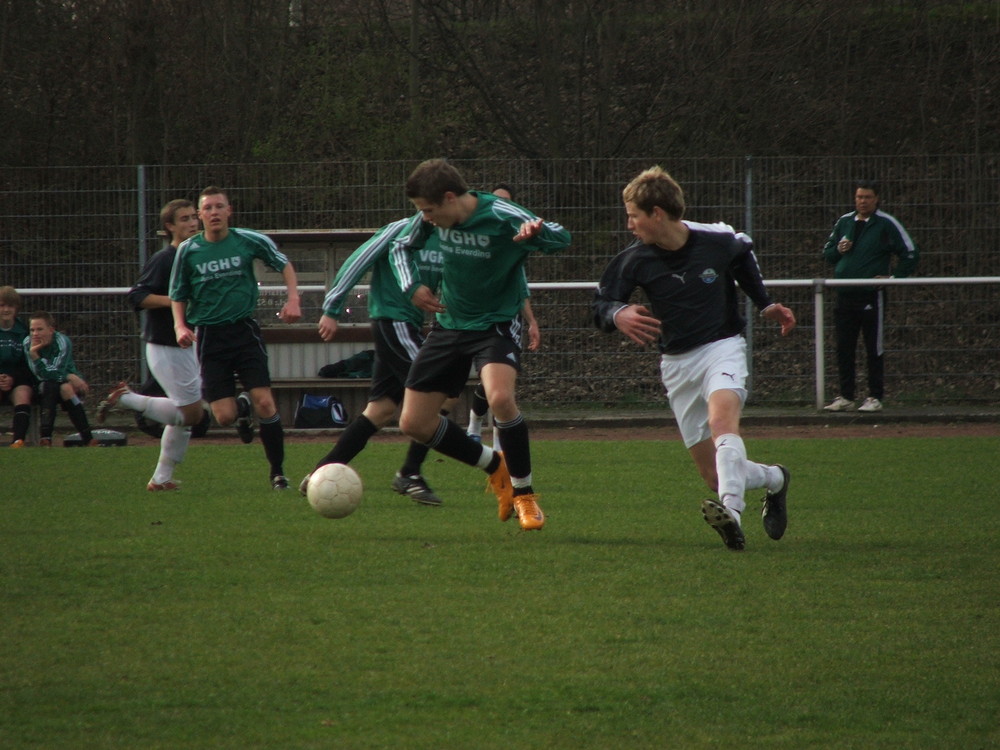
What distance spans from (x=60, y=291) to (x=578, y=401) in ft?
19.3

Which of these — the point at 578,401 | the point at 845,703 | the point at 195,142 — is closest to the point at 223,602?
the point at 845,703

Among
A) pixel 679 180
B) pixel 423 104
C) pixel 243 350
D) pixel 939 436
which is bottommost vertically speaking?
pixel 939 436

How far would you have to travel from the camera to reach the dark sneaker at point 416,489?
795cm

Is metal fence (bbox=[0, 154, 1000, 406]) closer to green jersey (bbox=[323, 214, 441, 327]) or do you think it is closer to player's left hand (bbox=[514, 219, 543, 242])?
green jersey (bbox=[323, 214, 441, 327])

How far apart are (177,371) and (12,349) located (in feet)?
15.0

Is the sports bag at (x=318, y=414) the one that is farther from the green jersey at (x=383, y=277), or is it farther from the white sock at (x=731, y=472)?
the white sock at (x=731, y=472)

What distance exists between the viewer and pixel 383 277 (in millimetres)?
8383

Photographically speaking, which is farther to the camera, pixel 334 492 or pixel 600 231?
pixel 600 231

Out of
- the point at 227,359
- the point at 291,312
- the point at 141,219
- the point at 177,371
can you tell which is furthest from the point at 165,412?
the point at 141,219

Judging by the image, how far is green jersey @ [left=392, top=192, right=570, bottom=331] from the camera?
654 cm

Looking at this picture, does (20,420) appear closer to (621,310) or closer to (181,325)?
(181,325)

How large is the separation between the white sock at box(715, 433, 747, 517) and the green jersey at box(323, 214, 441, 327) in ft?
8.67

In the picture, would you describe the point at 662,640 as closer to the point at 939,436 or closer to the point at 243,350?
the point at 243,350

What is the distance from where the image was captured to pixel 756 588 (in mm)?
5066
